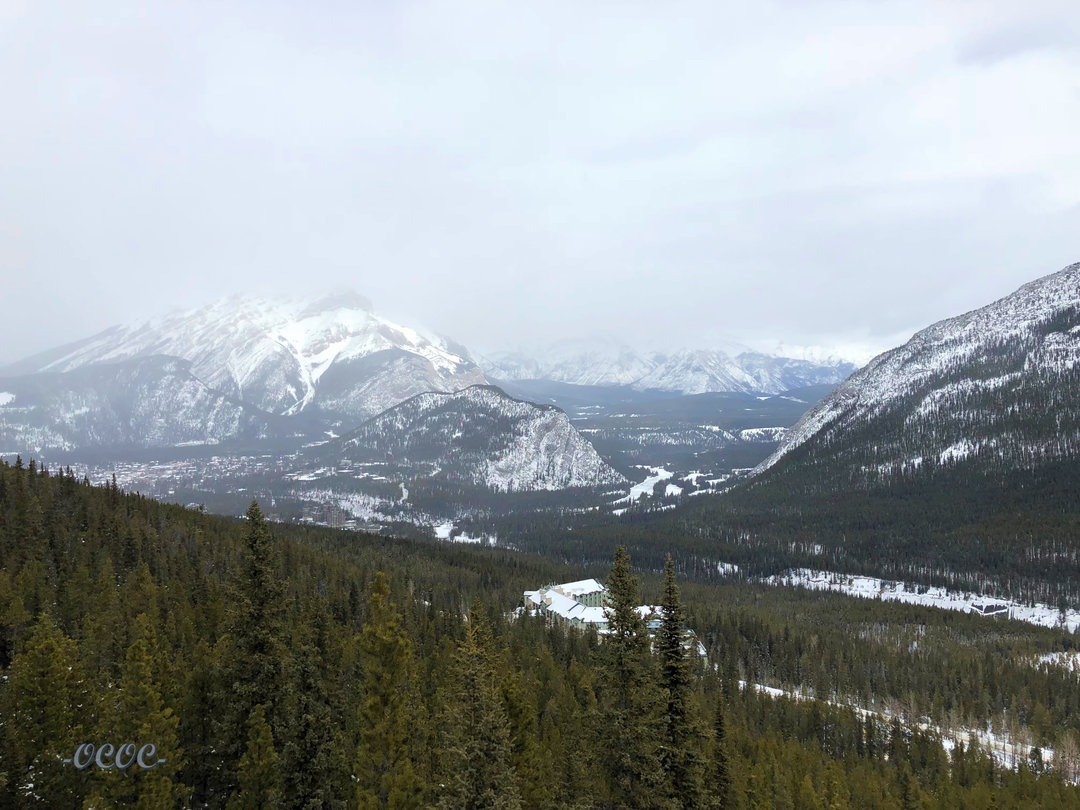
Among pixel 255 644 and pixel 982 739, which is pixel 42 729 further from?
pixel 982 739

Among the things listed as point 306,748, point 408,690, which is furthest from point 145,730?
point 408,690

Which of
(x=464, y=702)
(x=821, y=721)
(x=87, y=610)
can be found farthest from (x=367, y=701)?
(x=821, y=721)

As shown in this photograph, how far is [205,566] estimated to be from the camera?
285 feet

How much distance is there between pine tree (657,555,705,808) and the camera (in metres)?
21.7

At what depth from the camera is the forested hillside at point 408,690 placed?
2288 cm

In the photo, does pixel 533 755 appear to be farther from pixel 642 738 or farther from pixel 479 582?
pixel 479 582

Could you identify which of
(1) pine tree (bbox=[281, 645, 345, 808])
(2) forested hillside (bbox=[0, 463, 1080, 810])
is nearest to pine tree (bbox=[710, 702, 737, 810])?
(2) forested hillside (bbox=[0, 463, 1080, 810])

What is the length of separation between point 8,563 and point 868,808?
105234mm

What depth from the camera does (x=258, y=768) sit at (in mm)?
27219

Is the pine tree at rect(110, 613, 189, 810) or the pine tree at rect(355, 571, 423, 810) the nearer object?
the pine tree at rect(355, 571, 423, 810)

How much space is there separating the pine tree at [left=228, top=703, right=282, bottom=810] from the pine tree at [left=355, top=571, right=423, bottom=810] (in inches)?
211

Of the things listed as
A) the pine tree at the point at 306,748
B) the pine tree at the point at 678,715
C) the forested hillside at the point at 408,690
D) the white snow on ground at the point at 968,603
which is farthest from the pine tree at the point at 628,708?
the white snow on ground at the point at 968,603

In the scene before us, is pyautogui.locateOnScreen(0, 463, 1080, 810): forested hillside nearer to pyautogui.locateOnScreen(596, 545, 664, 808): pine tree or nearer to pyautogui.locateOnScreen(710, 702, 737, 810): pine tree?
pyautogui.locateOnScreen(596, 545, 664, 808): pine tree

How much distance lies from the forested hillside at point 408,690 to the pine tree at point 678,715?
89 millimetres
